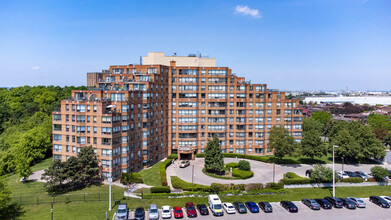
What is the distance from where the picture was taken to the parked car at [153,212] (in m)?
42.9

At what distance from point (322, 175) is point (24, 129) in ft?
302

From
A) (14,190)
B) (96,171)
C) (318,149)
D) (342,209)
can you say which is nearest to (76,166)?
(96,171)

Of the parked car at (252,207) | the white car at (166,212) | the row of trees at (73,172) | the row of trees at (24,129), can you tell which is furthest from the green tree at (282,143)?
the row of trees at (24,129)

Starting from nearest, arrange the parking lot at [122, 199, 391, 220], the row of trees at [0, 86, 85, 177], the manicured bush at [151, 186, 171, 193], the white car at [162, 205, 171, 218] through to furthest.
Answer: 1. the white car at [162, 205, 171, 218]
2. the parking lot at [122, 199, 391, 220]
3. the manicured bush at [151, 186, 171, 193]
4. the row of trees at [0, 86, 85, 177]

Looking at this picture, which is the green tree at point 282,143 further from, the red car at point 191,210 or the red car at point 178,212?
the red car at point 178,212

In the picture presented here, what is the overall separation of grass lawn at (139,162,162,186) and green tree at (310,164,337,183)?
3457 cm

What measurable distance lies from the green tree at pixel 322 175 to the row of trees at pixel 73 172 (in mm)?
47779

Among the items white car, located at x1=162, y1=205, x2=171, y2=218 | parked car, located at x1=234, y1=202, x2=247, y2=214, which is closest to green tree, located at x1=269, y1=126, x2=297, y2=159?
parked car, located at x1=234, y1=202, x2=247, y2=214

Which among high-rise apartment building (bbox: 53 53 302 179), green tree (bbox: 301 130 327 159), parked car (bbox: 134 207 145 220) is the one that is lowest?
parked car (bbox: 134 207 145 220)

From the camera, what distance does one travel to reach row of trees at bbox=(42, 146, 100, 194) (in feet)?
175

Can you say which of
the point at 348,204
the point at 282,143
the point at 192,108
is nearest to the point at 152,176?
the point at 192,108

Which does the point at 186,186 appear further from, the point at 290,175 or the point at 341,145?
the point at 341,145

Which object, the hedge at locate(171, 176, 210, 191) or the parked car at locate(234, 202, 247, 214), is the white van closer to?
the parked car at locate(234, 202, 247, 214)

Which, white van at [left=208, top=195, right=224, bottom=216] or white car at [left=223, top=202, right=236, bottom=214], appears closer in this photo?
white van at [left=208, top=195, right=224, bottom=216]
